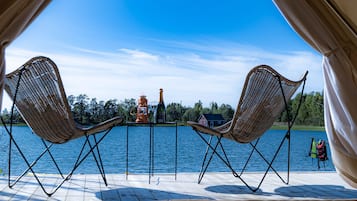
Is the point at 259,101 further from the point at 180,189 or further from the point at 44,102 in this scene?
the point at 44,102

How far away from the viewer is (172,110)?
390 cm

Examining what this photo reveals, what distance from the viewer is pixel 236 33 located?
17.5ft

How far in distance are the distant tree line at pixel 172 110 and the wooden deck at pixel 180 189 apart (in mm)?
604

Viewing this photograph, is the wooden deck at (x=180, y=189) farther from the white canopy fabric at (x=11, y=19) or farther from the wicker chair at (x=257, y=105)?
the white canopy fabric at (x=11, y=19)

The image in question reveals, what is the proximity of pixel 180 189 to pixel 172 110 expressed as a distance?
1118 millimetres

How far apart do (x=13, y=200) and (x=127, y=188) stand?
81 cm

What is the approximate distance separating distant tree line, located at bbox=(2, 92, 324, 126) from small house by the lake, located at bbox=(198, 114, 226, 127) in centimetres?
5

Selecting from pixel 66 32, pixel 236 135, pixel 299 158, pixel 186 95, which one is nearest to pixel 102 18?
pixel 66 32

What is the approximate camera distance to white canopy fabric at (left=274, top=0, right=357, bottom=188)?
230 centimetres

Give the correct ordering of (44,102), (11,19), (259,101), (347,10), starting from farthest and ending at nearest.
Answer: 1. (259,101)
2. (44,102)
3. (347,10)
4. (11,19)

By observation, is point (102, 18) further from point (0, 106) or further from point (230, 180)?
point (0, 106)

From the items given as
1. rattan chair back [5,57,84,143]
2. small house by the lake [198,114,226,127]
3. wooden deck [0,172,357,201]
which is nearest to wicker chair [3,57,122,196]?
rattan chair back [5,57,84,143]

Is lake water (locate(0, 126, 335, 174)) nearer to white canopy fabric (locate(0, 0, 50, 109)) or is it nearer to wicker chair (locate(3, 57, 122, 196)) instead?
wicker chair (locate(3, 57, 122, 196))

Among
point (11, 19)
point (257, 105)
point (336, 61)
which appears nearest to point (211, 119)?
point (257, 105)
